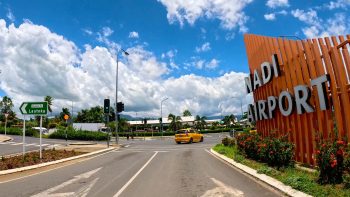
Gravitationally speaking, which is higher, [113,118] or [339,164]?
[113,118]

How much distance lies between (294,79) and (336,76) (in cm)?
299

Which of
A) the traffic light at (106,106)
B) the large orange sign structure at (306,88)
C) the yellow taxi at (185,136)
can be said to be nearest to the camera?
the large orange sign structure at (306,88)

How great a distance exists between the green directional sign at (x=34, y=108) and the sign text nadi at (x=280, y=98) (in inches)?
488

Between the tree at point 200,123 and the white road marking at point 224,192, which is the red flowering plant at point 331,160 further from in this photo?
the tree at point 200,123

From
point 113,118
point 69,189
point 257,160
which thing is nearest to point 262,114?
point 257,160

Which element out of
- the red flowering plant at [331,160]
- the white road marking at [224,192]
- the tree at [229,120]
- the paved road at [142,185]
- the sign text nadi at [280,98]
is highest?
the tree at [229,120]

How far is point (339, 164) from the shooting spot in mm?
9188

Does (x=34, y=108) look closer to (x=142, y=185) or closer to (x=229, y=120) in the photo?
(x=142, y=185)

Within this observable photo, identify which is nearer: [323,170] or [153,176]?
[323,170]

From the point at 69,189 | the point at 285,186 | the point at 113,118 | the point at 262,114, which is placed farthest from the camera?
the point at 113,118

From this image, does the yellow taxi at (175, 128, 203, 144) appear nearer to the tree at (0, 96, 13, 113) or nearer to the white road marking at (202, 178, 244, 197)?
the white road marking at (202, 178, 244, 197)

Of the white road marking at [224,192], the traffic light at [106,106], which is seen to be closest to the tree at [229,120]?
the traffic light at [106,106]

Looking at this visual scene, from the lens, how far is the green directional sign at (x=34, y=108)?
21.5 metres

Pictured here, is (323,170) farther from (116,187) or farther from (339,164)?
(116,187)
